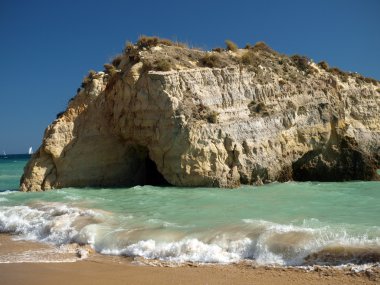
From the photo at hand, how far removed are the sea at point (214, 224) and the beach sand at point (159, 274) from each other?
1.09 ft

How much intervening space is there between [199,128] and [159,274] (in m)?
9.23

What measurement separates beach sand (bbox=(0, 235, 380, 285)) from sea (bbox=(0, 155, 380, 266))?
1.09ft

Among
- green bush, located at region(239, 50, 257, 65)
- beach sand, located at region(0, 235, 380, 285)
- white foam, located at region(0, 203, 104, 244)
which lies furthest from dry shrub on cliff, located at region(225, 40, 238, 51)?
beach sand, located at region(0, 235, 380, 285)

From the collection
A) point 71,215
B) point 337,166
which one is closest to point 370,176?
point 337,166

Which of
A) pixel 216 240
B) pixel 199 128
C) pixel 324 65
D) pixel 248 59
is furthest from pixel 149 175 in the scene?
pixel 216 240

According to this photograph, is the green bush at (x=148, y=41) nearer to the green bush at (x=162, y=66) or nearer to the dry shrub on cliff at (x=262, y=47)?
the green bush at (x=162, y=66)

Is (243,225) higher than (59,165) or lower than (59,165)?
lower

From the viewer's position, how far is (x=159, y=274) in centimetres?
599

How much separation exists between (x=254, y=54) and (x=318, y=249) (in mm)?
14092

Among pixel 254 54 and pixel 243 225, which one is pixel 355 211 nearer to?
pixel 243 225

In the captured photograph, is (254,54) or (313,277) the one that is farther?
(254,54)

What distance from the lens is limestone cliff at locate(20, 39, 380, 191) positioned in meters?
15.0

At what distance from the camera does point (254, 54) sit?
62.2 ft

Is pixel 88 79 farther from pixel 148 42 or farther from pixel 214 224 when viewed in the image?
pixel 214 224
